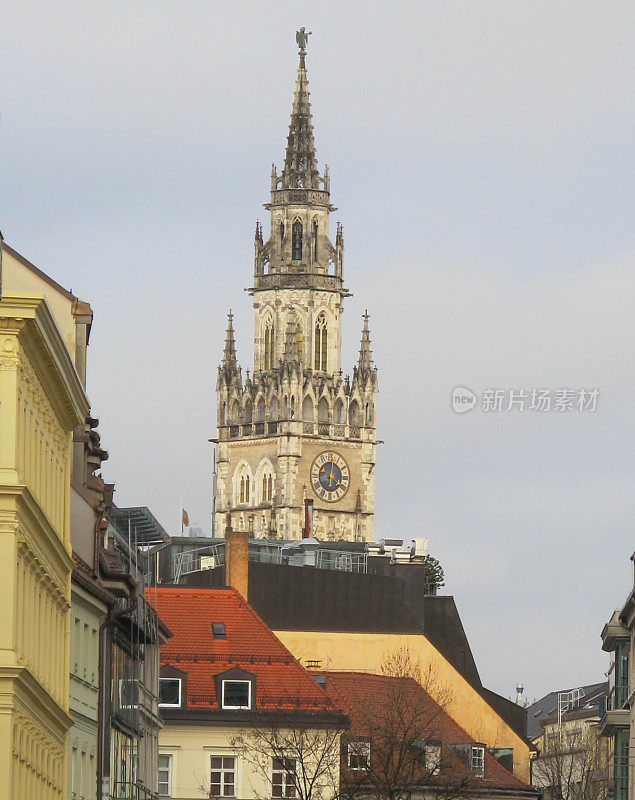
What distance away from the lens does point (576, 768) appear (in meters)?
163

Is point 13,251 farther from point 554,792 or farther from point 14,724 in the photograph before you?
point 554,792

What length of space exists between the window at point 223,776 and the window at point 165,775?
1356 millimetres

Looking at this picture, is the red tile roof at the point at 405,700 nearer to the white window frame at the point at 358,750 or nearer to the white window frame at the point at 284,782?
the white window frame at the point at 358,750

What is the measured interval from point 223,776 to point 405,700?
467 inches

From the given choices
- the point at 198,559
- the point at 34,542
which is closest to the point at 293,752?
the point at 34,542

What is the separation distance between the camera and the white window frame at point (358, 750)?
9539 centimetres

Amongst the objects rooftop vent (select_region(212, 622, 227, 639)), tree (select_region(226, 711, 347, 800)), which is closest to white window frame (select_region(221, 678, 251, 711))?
tree (select_region(226, 711, 347, 800))

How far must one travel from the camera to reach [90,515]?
227 feet

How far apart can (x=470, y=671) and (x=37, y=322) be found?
86.3 metres

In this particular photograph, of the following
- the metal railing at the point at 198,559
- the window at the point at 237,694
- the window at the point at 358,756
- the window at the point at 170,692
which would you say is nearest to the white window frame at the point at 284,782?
the window at the point at 358,756

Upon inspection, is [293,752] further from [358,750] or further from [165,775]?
[165,775]

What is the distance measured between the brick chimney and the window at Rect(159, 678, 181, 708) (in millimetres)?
28242

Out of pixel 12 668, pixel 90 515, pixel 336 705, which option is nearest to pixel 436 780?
pixel 336 705

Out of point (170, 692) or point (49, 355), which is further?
point (170, 692)
